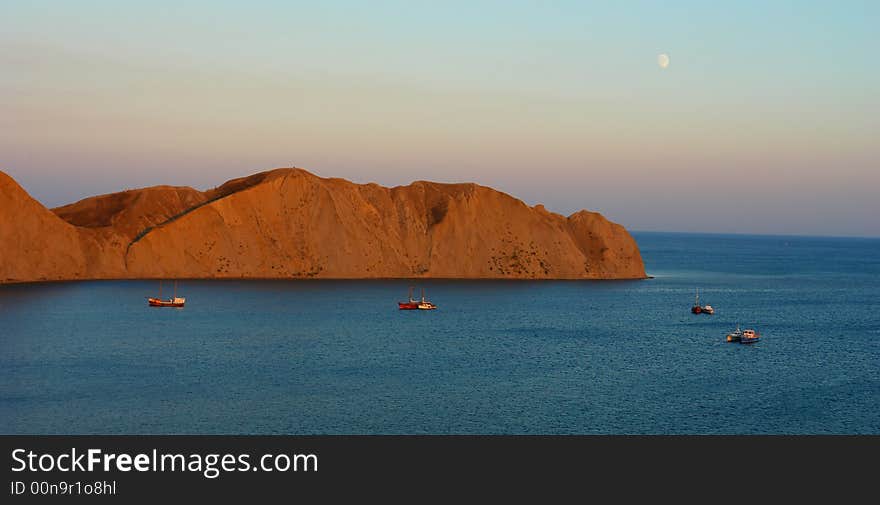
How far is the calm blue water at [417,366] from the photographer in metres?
55.4

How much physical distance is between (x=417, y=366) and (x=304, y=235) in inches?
3592

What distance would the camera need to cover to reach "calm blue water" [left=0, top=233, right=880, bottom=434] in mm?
55375

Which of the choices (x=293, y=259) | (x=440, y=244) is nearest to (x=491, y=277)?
(x=440, y=244)

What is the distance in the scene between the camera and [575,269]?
17700 centimetres

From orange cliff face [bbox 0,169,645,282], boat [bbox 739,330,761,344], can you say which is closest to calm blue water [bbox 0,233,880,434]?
boat [bbox 739,330,761,344]

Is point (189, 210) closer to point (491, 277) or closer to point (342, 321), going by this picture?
point (491, 277)

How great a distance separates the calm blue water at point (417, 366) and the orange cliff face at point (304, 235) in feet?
45.1
